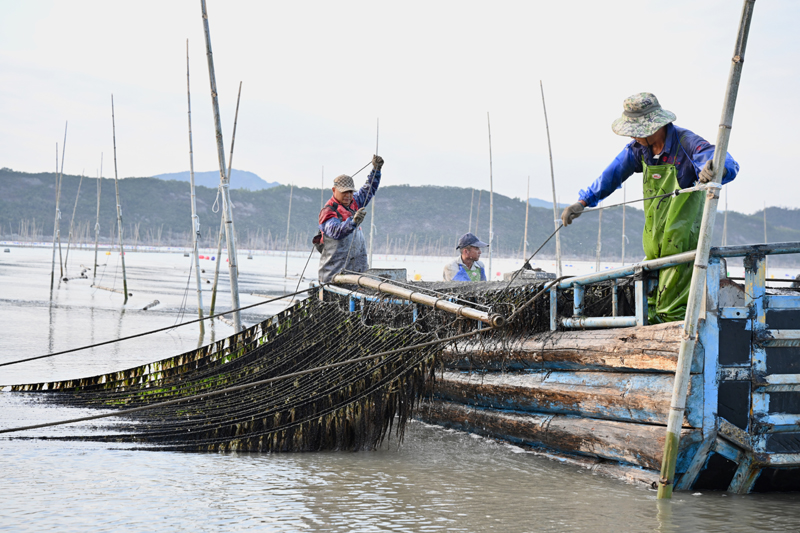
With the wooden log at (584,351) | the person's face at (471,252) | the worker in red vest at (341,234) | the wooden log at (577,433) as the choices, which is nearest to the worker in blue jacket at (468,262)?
the person's face at (471,252)

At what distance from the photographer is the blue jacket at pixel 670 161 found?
4.27 metres

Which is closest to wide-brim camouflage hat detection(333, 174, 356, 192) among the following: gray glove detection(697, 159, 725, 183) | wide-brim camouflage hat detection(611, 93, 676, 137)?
wide-brim camouflage hat detection(611, 93, 676, 137)

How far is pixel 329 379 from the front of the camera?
5500 millimetres

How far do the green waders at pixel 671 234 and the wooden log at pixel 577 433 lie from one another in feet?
2.47

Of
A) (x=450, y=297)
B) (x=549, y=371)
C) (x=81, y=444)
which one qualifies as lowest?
(x=81, y=444)

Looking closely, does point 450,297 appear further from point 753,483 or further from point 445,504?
point 753,483

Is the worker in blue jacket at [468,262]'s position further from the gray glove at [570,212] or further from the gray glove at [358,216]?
the gray glove at [570,212]

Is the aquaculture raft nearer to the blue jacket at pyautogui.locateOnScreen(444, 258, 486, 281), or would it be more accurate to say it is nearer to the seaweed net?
the seaweed net

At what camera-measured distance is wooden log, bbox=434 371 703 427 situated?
407 cm

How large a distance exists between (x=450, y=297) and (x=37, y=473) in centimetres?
302

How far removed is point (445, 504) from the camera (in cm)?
425

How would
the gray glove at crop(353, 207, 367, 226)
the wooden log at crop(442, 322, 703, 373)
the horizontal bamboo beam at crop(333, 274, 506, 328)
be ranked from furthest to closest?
the gray glove at crop(353, 207, 367, 226), the horizontal bamboo beam at crop(333, 274, 506, 328), the wooden log at crop(442, 322, 703, 373)

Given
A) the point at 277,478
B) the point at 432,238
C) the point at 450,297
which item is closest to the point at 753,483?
the point at 450,297

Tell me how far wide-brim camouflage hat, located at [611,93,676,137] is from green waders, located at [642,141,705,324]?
214 mm
